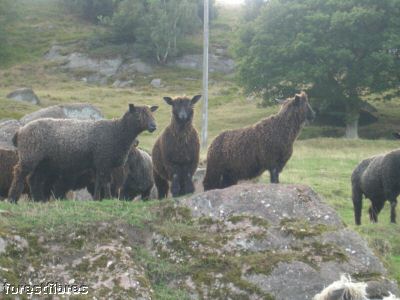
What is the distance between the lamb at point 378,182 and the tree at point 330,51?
24952 mm

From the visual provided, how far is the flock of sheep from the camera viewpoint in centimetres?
1388

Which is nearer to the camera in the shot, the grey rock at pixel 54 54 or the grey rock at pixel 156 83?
the grey rock at pixel 156 83

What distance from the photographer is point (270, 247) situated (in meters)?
10.3

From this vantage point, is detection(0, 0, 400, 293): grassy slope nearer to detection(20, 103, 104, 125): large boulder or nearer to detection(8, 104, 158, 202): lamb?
detection(8, 104, 158, 202): lamb

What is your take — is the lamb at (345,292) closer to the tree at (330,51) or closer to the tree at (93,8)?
the tree at (330,51)

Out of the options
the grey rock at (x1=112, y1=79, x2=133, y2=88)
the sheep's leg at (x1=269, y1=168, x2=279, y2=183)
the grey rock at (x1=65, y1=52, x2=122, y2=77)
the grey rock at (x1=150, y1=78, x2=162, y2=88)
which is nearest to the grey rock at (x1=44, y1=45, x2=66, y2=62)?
the grey rock at (x1=65, y1=52, x2=122, y2=77)

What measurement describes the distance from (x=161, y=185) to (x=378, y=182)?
6.29 meters

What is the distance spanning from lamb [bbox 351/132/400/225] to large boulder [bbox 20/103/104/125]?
1342 cm

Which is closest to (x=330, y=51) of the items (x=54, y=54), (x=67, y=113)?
(x=67, y=113)

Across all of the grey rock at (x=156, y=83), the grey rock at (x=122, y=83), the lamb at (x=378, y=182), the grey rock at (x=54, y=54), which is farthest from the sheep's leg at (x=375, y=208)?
the grey rock at (x=54, y=54)

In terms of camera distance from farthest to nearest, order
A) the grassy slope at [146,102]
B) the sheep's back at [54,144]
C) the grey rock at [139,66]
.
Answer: the grey rock at [139,66] → the sheep's back at [54,144] → the grassy slope at [146,102]

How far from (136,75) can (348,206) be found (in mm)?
57759

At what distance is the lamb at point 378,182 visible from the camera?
17.2 m

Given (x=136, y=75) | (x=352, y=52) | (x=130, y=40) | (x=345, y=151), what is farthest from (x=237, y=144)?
(x=130, y=40)
